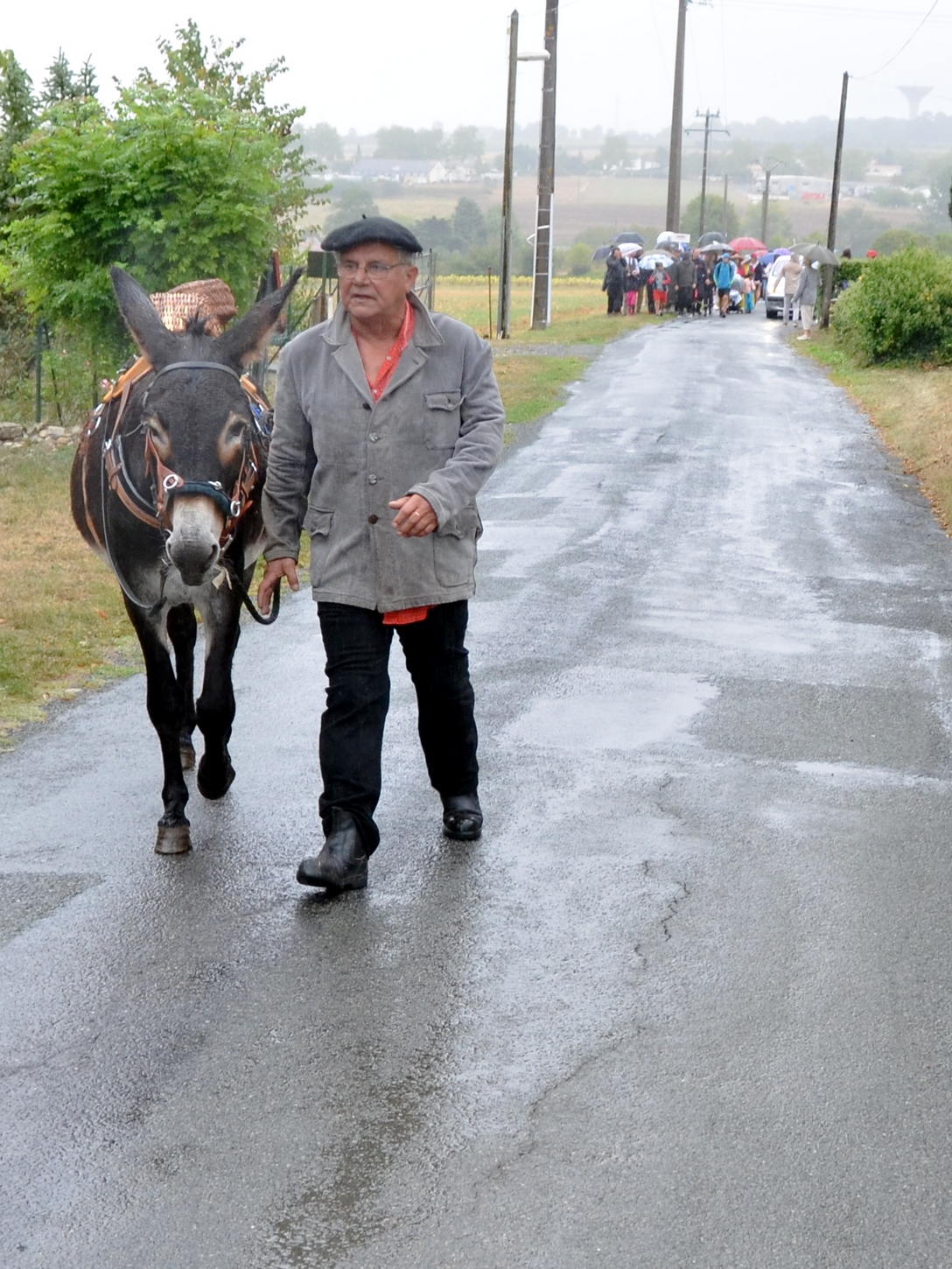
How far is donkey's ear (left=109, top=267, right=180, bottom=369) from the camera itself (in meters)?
5.41

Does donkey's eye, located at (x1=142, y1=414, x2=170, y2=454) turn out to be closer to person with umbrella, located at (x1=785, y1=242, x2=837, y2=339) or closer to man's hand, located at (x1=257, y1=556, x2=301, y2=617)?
man's hand, located at (x1=257, y1=556, x2=301, y2=617)

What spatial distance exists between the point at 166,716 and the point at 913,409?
1688 cm

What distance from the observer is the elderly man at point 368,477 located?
518 cm

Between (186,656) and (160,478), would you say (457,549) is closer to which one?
(160,478)

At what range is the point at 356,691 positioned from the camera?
5383 millimetres

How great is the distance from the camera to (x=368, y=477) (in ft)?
17.1

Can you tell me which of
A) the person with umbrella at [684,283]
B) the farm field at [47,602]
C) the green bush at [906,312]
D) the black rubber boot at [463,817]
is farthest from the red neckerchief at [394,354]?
the person with umbrella at [684,283]

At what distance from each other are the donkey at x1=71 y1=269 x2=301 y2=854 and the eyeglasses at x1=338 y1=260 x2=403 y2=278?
162 millimetres

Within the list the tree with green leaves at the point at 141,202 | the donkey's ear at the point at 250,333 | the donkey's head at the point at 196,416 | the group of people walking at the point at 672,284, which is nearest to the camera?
the donkey's head at the point at 196,416

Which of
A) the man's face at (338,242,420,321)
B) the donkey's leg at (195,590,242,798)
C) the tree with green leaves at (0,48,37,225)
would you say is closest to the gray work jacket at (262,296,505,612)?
the man's face at (338,242,420,321)

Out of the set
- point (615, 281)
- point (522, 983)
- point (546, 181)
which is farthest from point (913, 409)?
point (615, 281)

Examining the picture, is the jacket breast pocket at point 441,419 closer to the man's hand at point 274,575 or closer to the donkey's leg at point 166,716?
the man's hand at point 274,575

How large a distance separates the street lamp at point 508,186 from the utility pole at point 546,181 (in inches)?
44.4

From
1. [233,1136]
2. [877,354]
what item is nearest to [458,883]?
[233,1136]
